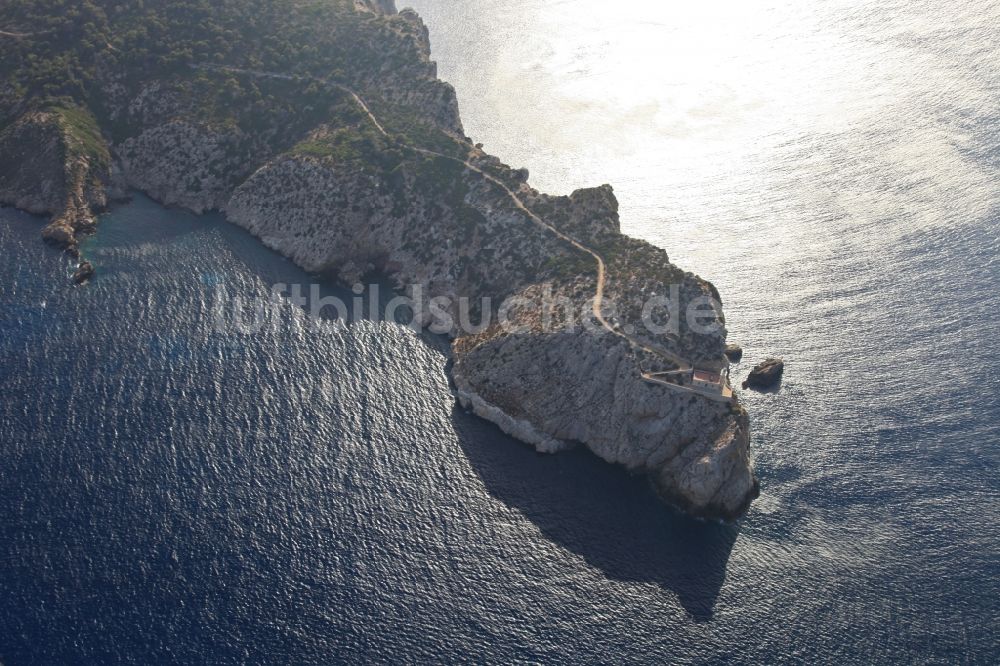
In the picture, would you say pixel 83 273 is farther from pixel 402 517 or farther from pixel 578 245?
pixel 578 245

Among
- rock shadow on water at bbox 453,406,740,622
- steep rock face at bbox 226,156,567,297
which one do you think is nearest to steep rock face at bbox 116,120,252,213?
steep rock face at bbox 226,156,567,297

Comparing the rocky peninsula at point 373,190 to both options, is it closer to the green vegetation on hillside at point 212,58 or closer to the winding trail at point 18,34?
the green vegetation on hillside at point 212,58

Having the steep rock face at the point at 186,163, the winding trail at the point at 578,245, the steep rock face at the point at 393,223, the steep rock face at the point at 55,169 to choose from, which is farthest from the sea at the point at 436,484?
the winding trail at the point at 578,245

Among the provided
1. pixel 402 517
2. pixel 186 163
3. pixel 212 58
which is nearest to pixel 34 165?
pixel 186 163

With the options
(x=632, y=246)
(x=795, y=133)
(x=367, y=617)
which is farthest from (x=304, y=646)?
(x=795, y=133)

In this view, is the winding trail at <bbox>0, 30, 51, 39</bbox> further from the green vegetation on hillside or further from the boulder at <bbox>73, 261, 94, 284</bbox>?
the boulder at <bbox>73, 261, 94, 284</bbox>

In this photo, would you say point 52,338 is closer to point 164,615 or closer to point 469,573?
point 164,615
